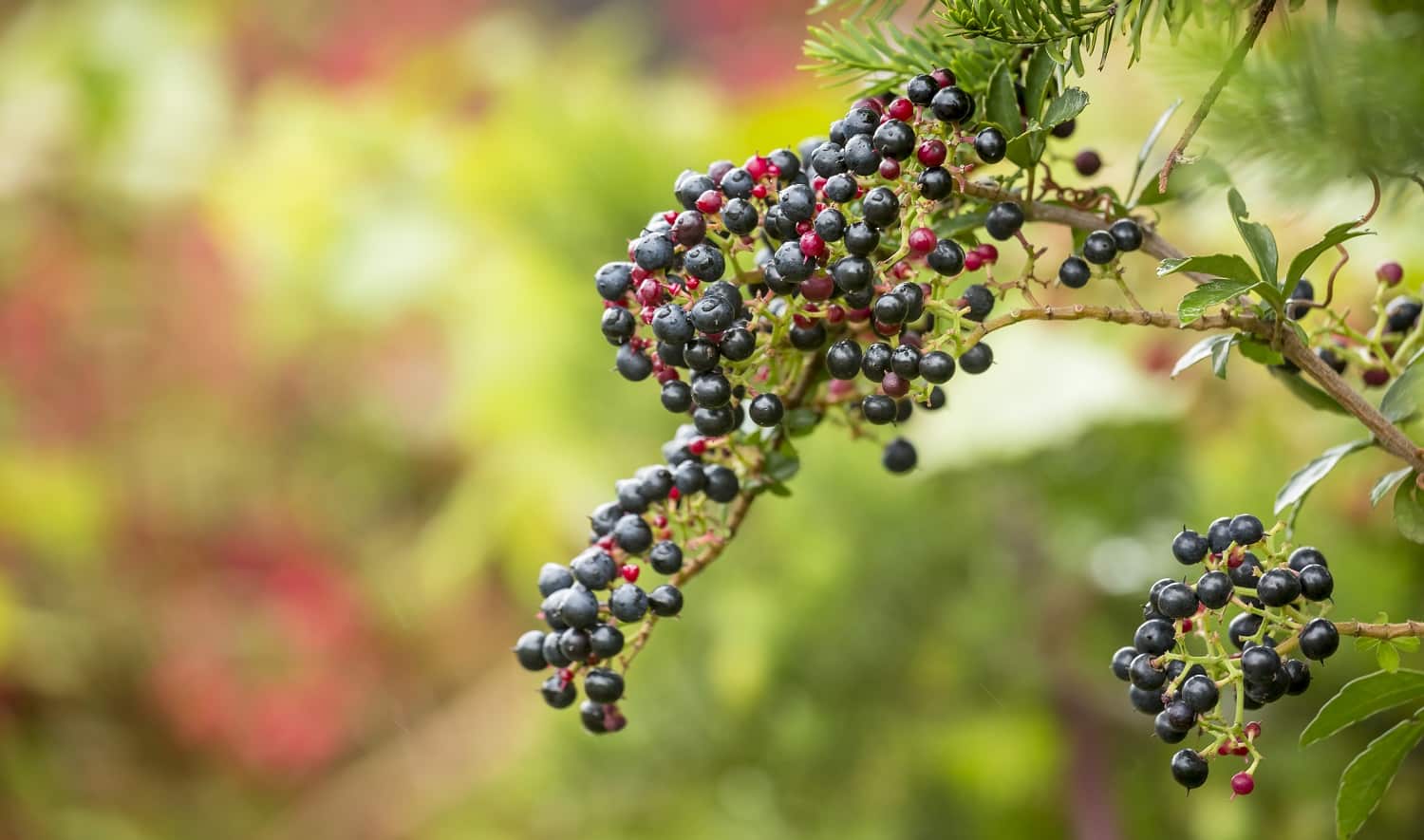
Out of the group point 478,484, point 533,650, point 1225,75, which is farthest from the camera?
point 478,484

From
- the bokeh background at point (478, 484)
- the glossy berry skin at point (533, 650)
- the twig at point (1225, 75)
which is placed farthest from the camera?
the bokeh background at point (478, 484)

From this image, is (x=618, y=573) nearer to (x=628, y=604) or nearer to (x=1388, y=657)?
(x=628, y=604)

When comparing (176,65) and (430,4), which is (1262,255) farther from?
(430,4)

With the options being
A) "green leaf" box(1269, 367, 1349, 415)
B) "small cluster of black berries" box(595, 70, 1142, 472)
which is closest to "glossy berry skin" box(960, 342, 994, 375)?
"small cluster of black berries" box(595, 70, 1142, 472)

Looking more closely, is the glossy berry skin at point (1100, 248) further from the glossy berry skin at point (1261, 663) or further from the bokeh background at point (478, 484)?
the bokeh background at point (478, 484)

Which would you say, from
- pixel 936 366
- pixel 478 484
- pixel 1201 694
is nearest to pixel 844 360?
pixel 936 366

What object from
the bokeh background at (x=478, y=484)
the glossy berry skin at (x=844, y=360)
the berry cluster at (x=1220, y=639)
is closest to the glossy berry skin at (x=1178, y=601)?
the berry cluster at (x=1220, y=639)
